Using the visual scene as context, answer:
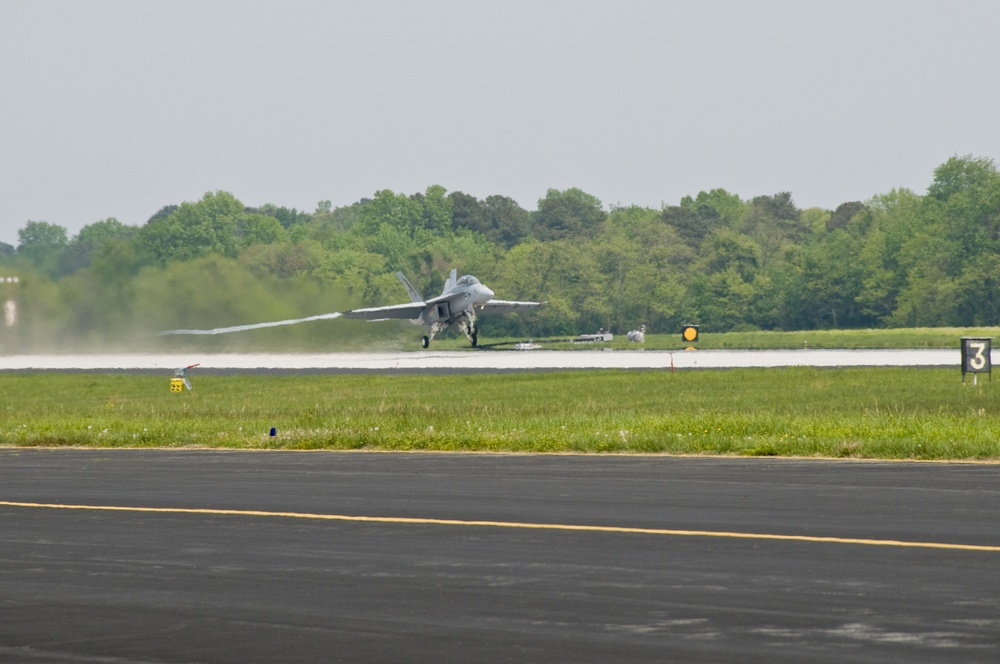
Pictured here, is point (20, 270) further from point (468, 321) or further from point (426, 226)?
point (426, 226)

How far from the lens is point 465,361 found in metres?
68.7

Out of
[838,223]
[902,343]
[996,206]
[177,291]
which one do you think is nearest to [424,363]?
[177,291]

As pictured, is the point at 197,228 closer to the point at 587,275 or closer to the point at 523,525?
the point at 587,275

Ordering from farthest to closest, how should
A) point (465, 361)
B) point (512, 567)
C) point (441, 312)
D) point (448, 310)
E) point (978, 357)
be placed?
point (441, 312), point (448, 310), point (465, 361), point (978, 357), point (512, 567)

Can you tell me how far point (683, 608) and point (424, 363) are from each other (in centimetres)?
5901

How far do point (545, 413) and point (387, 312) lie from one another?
157ft

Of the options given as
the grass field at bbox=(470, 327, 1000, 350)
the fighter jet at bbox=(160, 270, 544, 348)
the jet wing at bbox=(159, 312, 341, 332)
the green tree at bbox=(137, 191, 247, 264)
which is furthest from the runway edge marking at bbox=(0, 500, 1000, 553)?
the green tree at bbox=(137, 191, 247, 264)

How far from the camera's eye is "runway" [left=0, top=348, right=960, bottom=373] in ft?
198

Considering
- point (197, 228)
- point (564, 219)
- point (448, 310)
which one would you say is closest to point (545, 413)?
point (448, 310)

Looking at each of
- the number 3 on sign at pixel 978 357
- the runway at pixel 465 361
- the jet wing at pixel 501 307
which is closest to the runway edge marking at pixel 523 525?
the number 3 on sign at pixel 978 357

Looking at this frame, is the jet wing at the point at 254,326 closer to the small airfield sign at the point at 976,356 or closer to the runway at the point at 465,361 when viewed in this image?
the runway at the point at 465,361

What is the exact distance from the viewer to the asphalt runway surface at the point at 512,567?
28.4 feet

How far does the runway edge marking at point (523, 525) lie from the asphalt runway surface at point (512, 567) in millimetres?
44

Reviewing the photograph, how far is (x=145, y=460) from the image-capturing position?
74.7 ft
